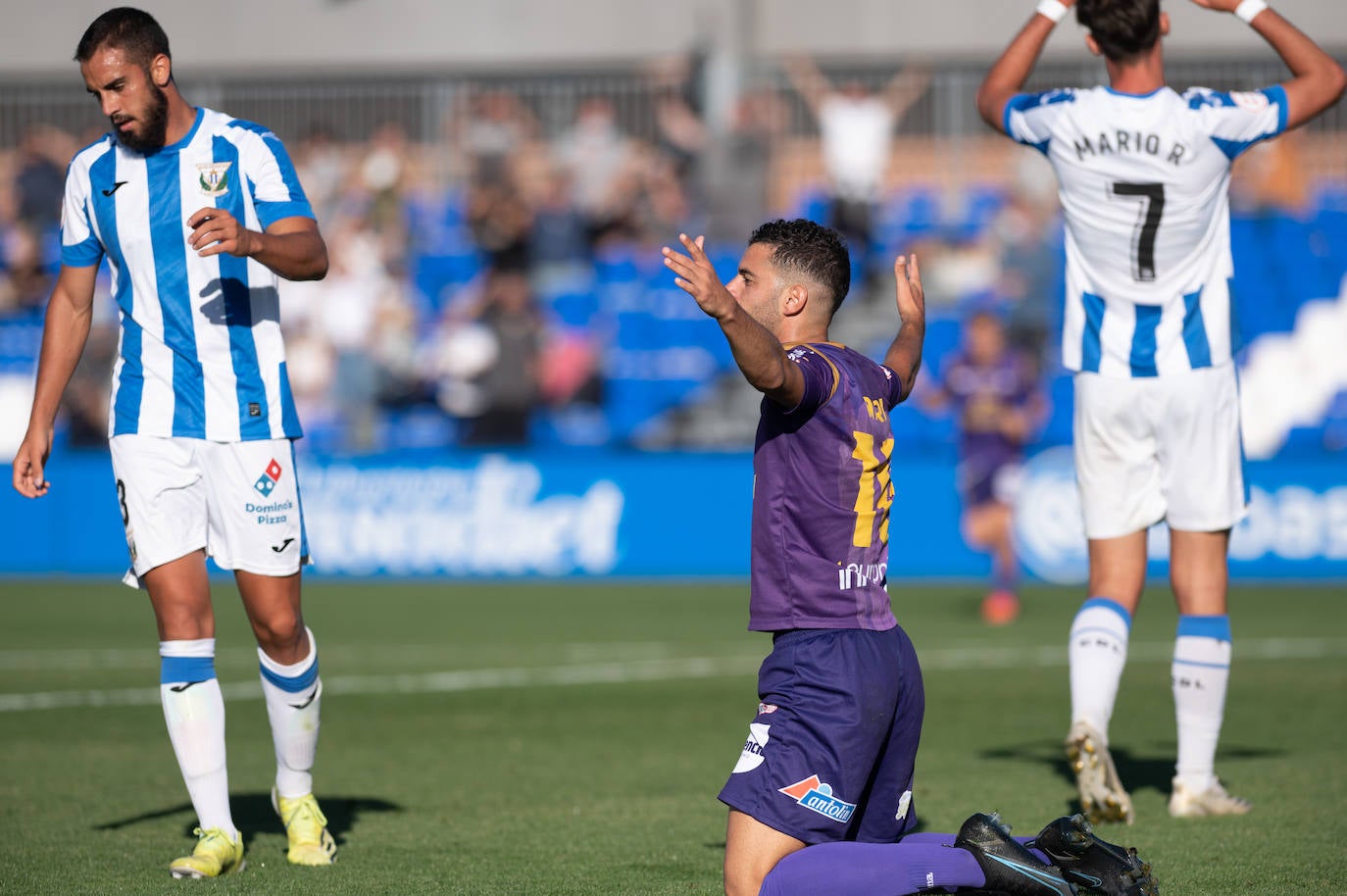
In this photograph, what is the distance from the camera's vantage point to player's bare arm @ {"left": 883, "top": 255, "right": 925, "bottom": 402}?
4.56m

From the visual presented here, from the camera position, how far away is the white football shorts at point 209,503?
16.2 ft

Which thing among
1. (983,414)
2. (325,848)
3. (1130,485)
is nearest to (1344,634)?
(983,414)

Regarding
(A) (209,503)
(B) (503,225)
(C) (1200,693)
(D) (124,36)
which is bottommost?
(C) (1200,693)

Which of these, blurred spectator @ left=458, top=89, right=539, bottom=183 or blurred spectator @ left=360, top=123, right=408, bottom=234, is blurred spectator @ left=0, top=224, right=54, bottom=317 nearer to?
blurred spectator @ left=360, top=123, right=408, bottom=234

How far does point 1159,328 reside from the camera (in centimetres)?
565

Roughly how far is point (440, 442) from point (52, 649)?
21.8 feet

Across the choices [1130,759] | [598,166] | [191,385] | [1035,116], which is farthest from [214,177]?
[598,166]

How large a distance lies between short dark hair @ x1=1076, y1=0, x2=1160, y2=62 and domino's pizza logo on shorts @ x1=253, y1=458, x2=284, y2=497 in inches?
114

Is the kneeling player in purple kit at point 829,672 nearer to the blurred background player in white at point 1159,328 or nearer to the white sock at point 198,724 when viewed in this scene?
the blurred background player in white at point 1159,328

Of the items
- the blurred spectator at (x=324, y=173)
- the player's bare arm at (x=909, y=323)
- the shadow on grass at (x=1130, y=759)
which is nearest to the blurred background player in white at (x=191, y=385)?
the player's bare arm at (x=909, y=323)

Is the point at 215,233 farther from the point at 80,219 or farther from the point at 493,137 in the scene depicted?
the point at 493,137

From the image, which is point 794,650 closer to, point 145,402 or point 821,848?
point 821,848

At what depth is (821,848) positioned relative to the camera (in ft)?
12.9

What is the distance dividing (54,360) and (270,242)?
0.91 m
